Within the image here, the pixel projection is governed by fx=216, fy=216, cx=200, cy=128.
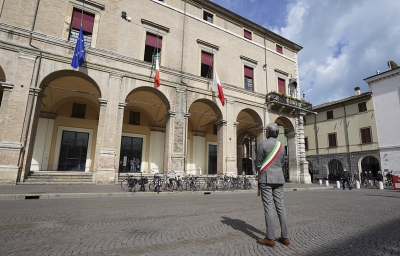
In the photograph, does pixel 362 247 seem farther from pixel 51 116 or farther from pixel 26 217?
pixel 51 116

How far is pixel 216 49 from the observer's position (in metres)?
19.6

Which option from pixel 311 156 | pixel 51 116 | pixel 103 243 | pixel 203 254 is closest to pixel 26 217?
pixel 103 243

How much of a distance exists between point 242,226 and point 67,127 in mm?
17450

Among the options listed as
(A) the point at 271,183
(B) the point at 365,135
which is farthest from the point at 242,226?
(B) the point at 365,135

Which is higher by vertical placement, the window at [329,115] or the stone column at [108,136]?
the window at [329,115]

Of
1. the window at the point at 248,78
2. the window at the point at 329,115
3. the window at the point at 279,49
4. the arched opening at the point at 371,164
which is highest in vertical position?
the window at the point at 279,49

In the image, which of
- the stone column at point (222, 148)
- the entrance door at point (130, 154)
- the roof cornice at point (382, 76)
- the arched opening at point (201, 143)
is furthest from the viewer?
the roof cornice at point (382, 76)

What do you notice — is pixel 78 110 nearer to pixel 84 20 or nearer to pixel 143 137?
pixel 143 137

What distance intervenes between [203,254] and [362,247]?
2296 mm

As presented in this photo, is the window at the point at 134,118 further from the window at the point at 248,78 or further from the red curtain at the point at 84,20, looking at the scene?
the window at the point at 248,78

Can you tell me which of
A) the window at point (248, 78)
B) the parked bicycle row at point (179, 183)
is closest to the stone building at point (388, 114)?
the window at point (248, 78)

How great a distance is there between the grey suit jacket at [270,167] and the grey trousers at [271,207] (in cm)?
9

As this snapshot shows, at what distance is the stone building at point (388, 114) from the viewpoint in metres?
23.5

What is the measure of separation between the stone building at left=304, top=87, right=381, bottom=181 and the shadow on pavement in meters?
23.1
